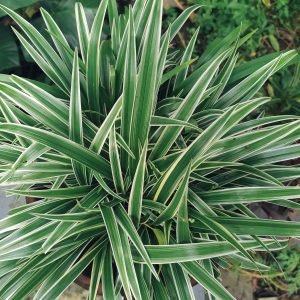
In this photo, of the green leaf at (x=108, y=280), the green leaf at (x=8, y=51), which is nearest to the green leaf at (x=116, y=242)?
the green leaf at (x=108, y=280)

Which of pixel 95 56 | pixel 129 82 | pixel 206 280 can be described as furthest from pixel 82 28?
pixel 206 280

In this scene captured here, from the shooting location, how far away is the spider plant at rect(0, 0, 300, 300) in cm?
84

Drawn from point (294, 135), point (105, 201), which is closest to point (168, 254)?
point (105, 201)

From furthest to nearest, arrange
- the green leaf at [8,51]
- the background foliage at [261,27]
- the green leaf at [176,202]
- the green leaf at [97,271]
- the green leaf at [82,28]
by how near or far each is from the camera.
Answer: the background foliage at [261,27] → the green leaf at [8,51] → the green leaf at [82,28] → the green leaf at [97,271] → the green leaf at [176,202]

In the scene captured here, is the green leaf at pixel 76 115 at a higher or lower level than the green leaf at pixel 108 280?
higher

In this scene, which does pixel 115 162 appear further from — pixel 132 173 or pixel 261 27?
pixel 261 27

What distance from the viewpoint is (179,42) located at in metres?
1.65

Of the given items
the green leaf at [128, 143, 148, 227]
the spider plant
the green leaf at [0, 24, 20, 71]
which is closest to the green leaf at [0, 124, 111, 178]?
the spider plant

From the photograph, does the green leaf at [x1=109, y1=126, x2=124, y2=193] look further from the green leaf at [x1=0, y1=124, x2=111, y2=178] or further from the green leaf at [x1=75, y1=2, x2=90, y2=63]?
the green leaf at [x1=75, y1=2, x2=90, y2=63]

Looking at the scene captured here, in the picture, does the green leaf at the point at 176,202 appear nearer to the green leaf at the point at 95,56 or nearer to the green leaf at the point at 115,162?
the green leaf at the point at 115,162

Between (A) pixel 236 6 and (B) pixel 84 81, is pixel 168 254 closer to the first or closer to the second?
(B) pixel 84 81

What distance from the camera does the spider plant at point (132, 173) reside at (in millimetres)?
840

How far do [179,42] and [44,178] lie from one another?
93 centimetres

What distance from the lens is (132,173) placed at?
0.94 m
